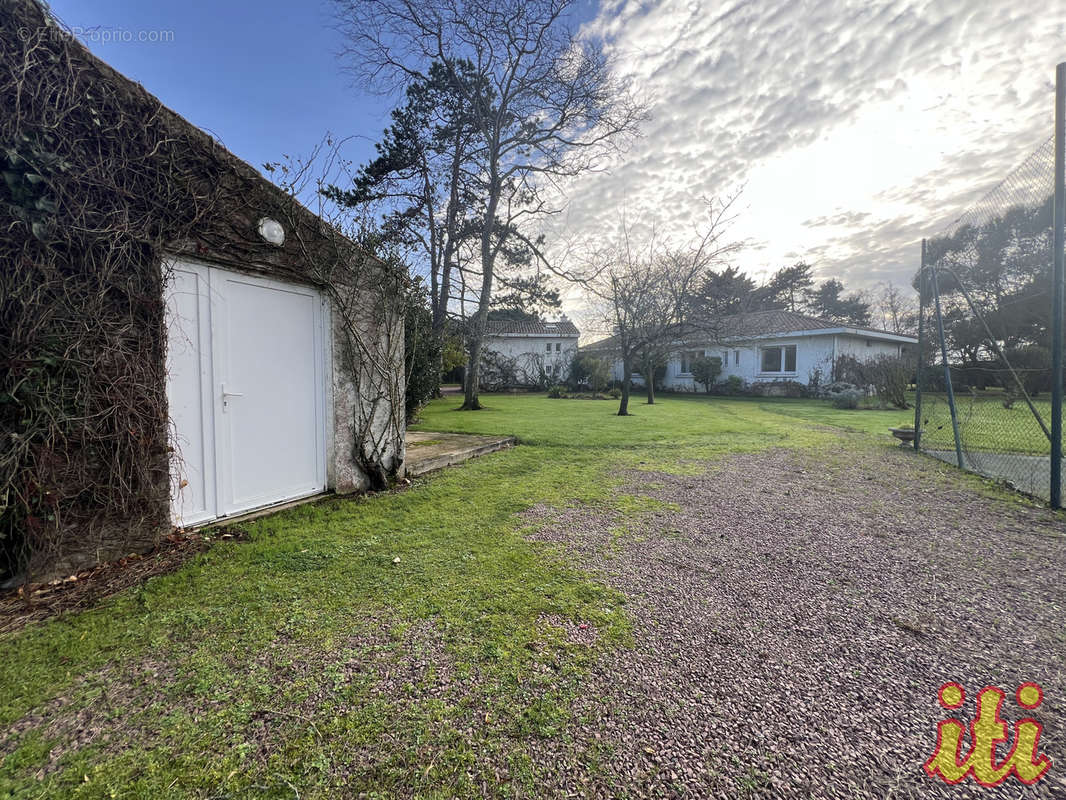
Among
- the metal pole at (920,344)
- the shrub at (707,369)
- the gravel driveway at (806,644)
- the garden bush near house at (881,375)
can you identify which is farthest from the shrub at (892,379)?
the gravel driveway at (806,644)

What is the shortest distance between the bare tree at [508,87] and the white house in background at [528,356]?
8034mm

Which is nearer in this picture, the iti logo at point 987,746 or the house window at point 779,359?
the iti logo at point 987,746

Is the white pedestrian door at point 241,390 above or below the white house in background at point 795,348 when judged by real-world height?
below

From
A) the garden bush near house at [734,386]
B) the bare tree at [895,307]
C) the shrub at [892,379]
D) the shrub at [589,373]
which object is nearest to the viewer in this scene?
the shrub at [892,379]

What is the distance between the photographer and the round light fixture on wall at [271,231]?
3694 millimetres

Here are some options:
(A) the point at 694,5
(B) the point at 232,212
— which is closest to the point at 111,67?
(B) the point at 232,212

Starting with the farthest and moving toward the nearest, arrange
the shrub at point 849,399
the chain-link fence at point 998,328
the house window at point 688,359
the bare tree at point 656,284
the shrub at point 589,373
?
the house window at point 688,359, the shrub at point 589,373, the shrub at point 849,399, the bare tree at point 656,284, the chain-link fence at point 998,328

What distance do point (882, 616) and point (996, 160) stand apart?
7765mm

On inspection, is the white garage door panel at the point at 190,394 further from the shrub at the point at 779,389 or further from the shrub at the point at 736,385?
the shrub at the point at 736,385

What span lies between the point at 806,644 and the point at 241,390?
4.42m

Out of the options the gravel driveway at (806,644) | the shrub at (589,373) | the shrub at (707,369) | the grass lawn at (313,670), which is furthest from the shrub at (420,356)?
the shrub at (707,369)

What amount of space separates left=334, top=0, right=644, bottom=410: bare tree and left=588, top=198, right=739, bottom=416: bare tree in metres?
2.02

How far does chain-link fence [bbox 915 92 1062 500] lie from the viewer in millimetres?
4715

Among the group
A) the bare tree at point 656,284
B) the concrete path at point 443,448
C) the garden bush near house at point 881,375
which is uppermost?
the bare tree at point 656,284
